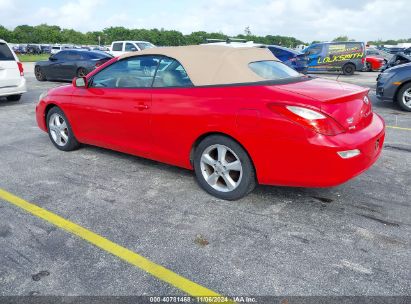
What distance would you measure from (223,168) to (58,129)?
2973 mm

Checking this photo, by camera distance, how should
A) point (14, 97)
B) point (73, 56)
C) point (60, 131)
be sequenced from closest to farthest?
1. point (60, 131)
2. point (14, 97)
3. point (73, 56)

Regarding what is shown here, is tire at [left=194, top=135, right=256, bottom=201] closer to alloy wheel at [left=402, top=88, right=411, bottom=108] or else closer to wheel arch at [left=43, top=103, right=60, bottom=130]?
wheel arch at [left=43, top=103, right=60, bottom=130]

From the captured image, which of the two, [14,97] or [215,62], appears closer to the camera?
[215,62]

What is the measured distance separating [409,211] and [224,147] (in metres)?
1.87

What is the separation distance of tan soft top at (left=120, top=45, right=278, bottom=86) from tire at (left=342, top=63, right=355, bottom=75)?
1644 cm

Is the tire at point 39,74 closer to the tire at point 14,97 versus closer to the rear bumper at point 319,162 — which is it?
the tire at point 14,97

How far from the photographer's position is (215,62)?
12.5 feet

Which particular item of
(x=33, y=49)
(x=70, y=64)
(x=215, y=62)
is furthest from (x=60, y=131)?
(x=33, y=49)

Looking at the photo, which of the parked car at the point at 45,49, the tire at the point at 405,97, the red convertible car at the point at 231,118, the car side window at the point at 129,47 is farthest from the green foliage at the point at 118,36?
the red convertible car at the point at 231,118

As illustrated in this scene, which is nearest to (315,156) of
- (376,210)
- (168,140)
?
(376,210)

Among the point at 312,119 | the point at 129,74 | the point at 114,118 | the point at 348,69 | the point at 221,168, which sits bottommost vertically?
the point at 348,69

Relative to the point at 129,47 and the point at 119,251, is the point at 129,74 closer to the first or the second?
the point at 119,251

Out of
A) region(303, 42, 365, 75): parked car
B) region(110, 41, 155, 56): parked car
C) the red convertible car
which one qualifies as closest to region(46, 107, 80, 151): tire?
the red convertible car

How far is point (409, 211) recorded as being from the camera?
3461mm
